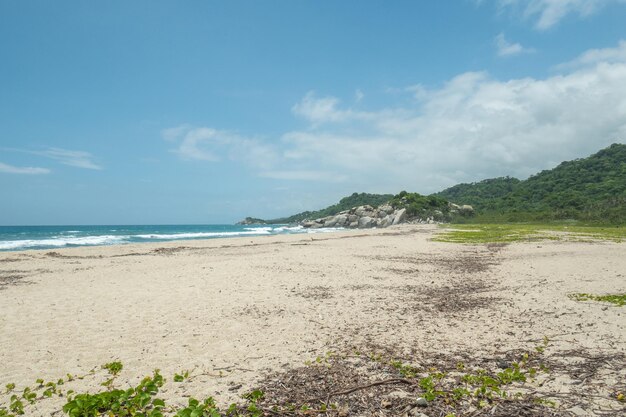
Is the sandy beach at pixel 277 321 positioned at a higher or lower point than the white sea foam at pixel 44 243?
lower

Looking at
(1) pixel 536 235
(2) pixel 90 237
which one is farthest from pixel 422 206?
(2) pixel 90 237

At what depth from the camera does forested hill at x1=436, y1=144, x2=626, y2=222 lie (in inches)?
2894

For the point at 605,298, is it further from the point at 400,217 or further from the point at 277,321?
the point at 400,217

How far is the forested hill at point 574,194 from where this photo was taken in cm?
7350

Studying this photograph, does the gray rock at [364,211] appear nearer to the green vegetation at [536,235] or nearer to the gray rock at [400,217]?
the gray rock at [400,217]

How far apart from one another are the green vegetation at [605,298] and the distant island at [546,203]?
65723mm

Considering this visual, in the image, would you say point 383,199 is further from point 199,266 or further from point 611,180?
point 199,266

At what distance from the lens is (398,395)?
5.57 metres

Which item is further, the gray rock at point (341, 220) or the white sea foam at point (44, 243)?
the gray rock at point (341, 220)

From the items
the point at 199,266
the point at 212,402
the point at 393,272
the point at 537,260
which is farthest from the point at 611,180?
the point at 212,402

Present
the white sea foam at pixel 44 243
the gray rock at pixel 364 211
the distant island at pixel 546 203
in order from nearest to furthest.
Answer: the white sea foam at pixel 44 243 < the distant island at pixel 546 203 < the gray rock at pixel 364 211

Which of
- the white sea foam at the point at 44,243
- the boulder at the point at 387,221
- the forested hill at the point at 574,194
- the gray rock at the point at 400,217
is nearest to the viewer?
the white sea foam at the point at 44,243

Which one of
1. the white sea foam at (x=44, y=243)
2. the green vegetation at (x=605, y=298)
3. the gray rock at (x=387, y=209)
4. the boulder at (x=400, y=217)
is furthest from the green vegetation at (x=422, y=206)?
the green vegetation at (x=605, y=298)

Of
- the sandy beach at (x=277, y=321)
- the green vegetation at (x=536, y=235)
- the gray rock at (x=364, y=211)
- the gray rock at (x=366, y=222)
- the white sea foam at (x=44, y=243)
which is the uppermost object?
the gray rock at (x=364, y=211)
